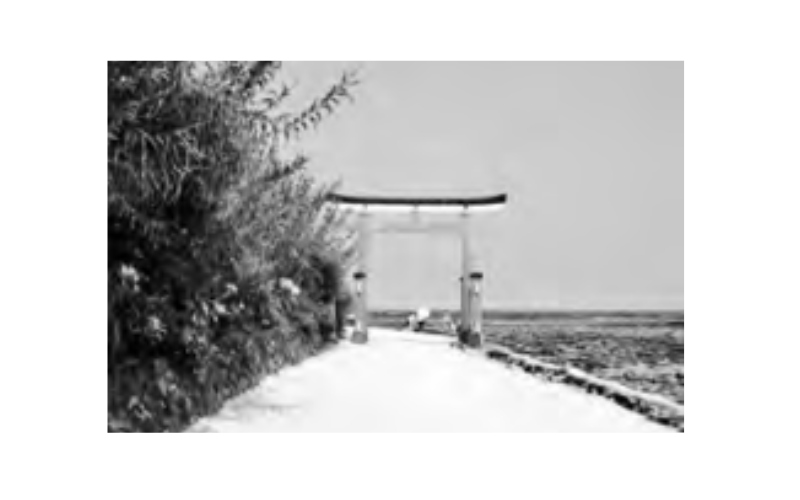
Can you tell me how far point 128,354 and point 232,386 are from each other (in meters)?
0.49

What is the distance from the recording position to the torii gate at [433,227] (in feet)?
14.2

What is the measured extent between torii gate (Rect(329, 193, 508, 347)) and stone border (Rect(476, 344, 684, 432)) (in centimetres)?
15

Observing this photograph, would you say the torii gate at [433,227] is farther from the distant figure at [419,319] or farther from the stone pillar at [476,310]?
the distant figure at [419,319]

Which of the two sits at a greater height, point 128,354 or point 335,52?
point 335,52

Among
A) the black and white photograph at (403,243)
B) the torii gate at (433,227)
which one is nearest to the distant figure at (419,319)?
the black and white photograph at (403,243)

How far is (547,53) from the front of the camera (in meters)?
3.99

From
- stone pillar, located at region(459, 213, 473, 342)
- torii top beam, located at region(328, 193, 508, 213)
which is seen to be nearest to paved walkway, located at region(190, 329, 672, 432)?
stone pillar, located at region(459, 213, 473, 342)

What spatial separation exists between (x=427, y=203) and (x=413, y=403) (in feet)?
2.85

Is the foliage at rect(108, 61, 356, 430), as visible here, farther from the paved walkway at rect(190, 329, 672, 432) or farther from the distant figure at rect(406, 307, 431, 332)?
the distant figure at rect(406, 307, 431, 332)

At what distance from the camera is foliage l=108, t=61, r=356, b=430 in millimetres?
3506
